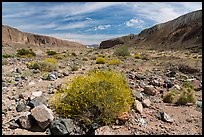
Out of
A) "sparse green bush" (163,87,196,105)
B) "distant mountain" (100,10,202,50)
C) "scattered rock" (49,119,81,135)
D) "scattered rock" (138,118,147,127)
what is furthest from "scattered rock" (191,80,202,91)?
"distant mountain" (100,10,202,50)

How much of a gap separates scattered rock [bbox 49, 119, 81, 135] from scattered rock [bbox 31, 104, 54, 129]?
0.35 ft

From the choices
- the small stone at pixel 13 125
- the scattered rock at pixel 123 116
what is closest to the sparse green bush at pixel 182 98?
the scattered rock at pixel 123 116

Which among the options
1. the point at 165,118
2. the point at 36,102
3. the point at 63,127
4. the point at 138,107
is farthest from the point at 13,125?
the point at 165,118

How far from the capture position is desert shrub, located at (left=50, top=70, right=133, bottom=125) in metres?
4.71

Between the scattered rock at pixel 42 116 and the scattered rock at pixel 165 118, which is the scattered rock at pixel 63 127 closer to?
the scattered rock at pixel 42 116

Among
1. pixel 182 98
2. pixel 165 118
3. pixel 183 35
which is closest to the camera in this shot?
pixel 165 118

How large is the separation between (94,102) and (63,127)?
2.45 feet

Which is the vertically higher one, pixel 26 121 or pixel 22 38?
pixel 22 38

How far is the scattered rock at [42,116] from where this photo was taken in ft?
14.7

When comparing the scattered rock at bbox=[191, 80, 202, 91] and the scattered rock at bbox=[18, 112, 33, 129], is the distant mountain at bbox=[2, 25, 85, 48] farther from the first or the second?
the scattered rock at bbox=[18, 112, 33, 129]

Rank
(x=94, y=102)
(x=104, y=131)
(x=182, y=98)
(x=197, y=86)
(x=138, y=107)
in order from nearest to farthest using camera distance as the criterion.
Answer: (x=104, y=131)
(x=94, y=102)
(x=138, y=107)
(x=182, y=98)
(x=197, y=86)

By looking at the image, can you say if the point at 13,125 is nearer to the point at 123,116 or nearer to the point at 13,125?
the point at 13,125

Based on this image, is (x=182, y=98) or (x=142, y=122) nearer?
(x=142, y=122)

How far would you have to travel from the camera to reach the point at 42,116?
179 inches
